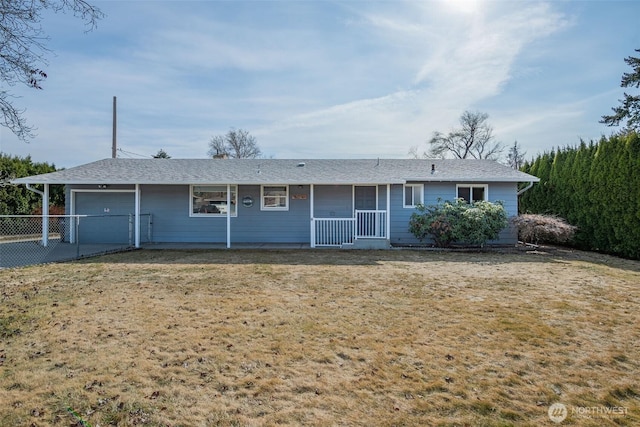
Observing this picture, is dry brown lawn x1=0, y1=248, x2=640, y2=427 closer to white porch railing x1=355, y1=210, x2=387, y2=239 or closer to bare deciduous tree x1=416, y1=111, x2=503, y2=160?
white porch railing x1=355, y1=210, x2=387, y2=239

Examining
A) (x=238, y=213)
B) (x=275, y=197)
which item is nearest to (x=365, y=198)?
(x=275, y=197)

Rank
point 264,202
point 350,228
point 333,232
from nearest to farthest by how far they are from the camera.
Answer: point 350,228
point 333,232
point 264,202

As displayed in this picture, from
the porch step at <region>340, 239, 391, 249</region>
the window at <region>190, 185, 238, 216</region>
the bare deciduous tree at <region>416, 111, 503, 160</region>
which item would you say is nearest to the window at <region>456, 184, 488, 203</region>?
the porch step at <region>340, 239, 391, 249</region>

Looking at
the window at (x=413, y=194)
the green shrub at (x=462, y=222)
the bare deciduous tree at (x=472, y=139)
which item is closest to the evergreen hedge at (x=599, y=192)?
the green shrub at (x=462, y=222)

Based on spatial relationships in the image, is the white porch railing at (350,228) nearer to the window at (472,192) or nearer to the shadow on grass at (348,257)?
the shadow on grass at (348,257)

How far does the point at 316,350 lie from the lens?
3.54 meters

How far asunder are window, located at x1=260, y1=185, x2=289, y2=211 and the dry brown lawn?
6063 millimetres

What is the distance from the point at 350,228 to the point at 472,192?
185 inches

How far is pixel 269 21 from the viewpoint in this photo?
941 centimetres

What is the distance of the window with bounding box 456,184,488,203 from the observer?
12.5 meters

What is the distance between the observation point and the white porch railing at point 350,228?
38.1 ft

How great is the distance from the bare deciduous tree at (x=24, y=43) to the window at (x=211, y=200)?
8.13 meters

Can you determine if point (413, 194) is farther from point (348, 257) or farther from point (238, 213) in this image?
point (238, 213)

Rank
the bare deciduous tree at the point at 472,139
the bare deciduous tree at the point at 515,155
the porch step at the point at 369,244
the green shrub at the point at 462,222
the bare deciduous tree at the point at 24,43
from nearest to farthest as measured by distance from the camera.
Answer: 1. the bare deciduous tree at the point at 24,43
2. the green shrub at the point at 462,222
3. the porch step at the point at 369,244
4. the bare deciduous tree at the point at 472,139
5. the bare deciduous tree at the point at 515,155
